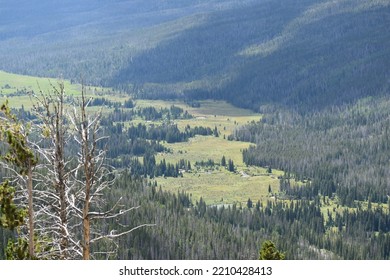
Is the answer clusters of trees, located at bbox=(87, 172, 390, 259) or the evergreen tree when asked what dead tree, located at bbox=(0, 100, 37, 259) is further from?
clusters of trees, located at bbox=(87, 172, 390, 259)

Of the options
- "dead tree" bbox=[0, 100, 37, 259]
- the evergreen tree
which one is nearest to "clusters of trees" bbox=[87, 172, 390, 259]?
the evergreen tree

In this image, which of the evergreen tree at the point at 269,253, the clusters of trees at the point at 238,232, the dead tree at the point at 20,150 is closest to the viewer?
the dead tree at the point at 20,150

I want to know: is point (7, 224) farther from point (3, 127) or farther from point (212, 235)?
point (212, 235)

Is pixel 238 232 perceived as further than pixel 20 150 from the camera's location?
Yes

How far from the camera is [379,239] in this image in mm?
150000

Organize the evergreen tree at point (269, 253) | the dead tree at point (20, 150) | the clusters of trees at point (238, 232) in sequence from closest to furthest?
1. the dead tree at point (20, 150)
2. the evergreen tree at point (269, 253)
3. the clusters of trees at point (238, 232)

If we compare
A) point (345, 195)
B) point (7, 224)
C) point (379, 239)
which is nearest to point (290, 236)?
point (379, 239)

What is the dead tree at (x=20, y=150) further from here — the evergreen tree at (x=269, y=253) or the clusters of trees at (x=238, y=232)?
the clusters of trees at (x=238, y=232)

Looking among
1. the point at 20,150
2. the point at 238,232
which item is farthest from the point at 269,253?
the point at 238,232

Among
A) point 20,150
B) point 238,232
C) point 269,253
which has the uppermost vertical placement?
point 20,150

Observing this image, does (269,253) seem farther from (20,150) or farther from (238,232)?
(238,232)

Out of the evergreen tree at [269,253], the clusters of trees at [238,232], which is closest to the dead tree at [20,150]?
the evergreen tree at [269,253]

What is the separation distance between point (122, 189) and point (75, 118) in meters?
112

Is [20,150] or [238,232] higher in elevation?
→ [20,150]
